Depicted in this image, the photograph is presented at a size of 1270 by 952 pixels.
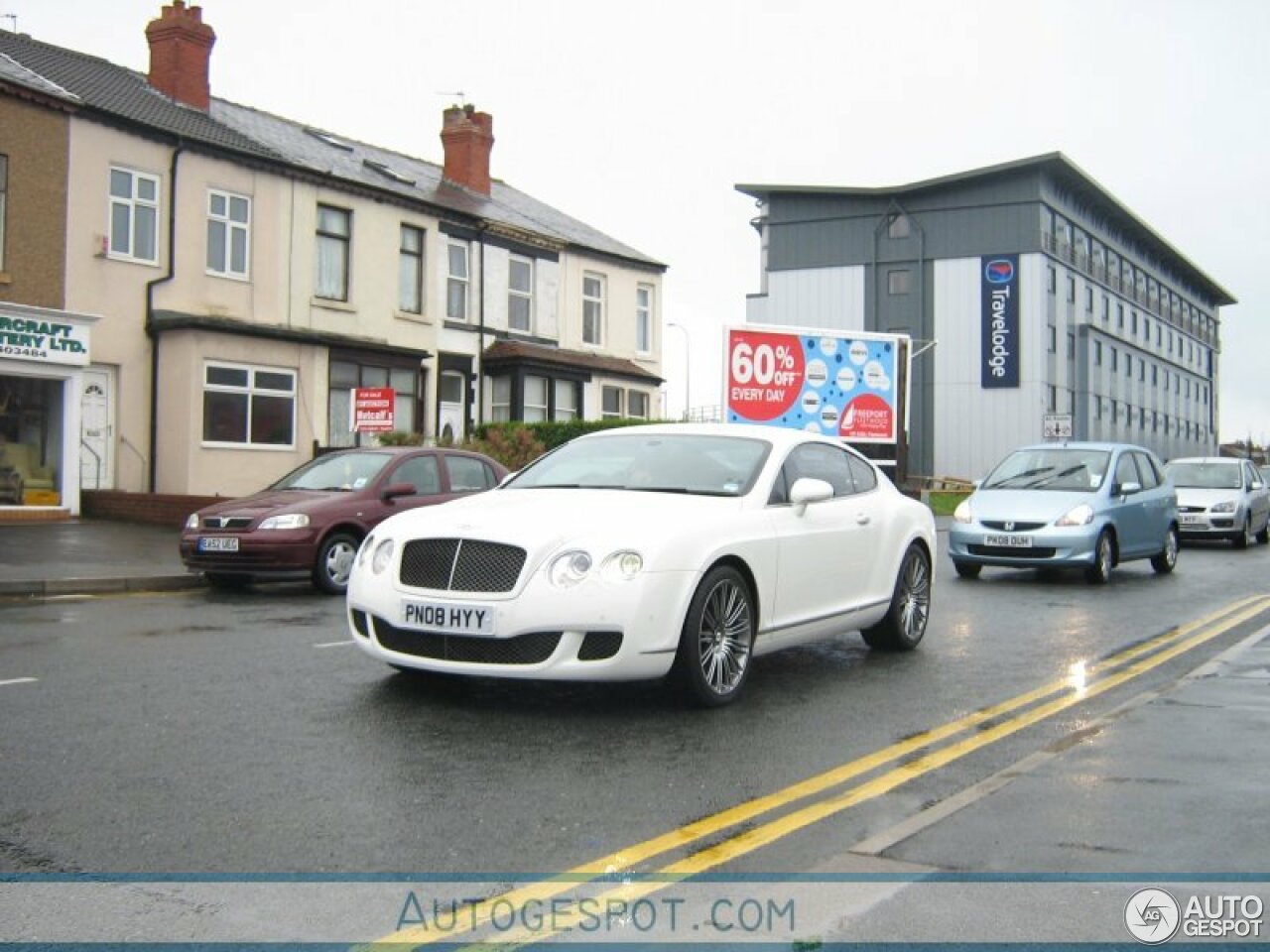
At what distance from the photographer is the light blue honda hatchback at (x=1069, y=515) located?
14.1 m

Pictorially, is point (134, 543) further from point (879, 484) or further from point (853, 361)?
point (853, 361)

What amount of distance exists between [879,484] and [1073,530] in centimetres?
593

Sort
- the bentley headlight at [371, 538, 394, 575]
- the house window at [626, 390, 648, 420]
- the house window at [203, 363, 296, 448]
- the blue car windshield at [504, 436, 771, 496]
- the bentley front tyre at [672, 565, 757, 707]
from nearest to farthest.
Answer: the bentley front tyre at [672, 565, 757, 707] < the bentley headlight at [371, 538, 394, 575] < the blue car windshield at [504, 436, 771, 496] < the house window at [203, 363, 296, 448] < the house window at [626, 390, 648, 420]

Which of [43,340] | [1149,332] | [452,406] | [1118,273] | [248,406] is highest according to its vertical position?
[1118,273]

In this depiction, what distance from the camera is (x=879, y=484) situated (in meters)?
9.09

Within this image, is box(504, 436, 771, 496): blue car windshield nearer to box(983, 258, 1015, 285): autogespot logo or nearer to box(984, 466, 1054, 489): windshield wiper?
box(984, 466, 1054, 489): windshield wiper

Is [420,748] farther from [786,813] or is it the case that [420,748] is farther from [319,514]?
[319,514]

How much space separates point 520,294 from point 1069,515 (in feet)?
67.2

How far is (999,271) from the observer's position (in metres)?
54.2

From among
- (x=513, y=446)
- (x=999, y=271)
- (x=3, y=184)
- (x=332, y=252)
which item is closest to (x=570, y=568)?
(x=3, y=184)

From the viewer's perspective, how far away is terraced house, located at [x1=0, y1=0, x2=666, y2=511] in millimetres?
21078

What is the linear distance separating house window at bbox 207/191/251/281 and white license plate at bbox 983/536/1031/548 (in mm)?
16301

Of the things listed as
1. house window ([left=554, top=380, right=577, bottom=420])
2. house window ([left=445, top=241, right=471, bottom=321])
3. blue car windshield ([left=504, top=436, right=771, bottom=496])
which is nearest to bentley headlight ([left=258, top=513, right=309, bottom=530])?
blue car windshield ([left=504, top=436, right=771, bottom=496])

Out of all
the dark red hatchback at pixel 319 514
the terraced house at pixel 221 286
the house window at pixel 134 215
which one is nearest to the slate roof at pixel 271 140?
the terraced house at pixel 221 286
